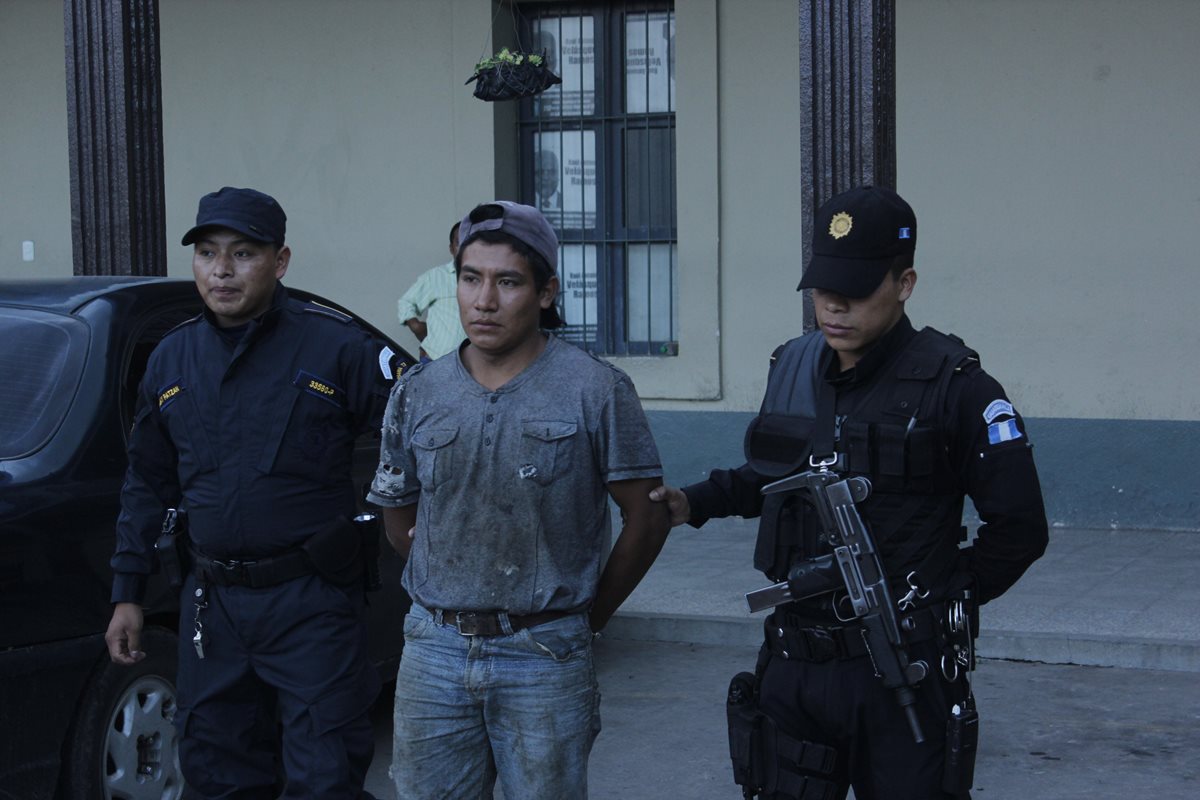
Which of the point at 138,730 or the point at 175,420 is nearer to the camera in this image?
the point at 175,420

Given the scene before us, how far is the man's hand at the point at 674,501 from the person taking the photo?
A: 3.38 m

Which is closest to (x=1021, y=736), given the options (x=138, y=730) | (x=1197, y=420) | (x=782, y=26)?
(x=138, y=730)

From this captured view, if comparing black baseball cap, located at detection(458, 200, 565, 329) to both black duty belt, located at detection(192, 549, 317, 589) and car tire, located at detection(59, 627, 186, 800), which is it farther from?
car tire, located at detection(59, 627, 186, 800)

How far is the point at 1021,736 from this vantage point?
19.4 ft

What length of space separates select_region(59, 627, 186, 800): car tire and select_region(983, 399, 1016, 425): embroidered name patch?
2332mm

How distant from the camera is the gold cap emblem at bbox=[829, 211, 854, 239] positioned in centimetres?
343

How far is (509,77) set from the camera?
9.31 meters

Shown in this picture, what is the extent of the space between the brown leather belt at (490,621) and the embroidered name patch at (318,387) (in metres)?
0.90

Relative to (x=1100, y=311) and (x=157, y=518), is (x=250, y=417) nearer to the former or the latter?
(x=157, y=518)

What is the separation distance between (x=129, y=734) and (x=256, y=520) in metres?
1.03

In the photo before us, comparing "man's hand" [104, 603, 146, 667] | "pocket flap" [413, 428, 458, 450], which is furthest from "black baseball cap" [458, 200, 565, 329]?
"man's hand" [104, 603, 146, 667]

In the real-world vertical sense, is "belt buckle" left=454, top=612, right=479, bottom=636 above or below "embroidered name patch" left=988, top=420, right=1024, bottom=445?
below

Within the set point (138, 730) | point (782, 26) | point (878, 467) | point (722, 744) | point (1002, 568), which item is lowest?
point (722, 744)

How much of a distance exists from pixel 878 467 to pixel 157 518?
5.95 feet
